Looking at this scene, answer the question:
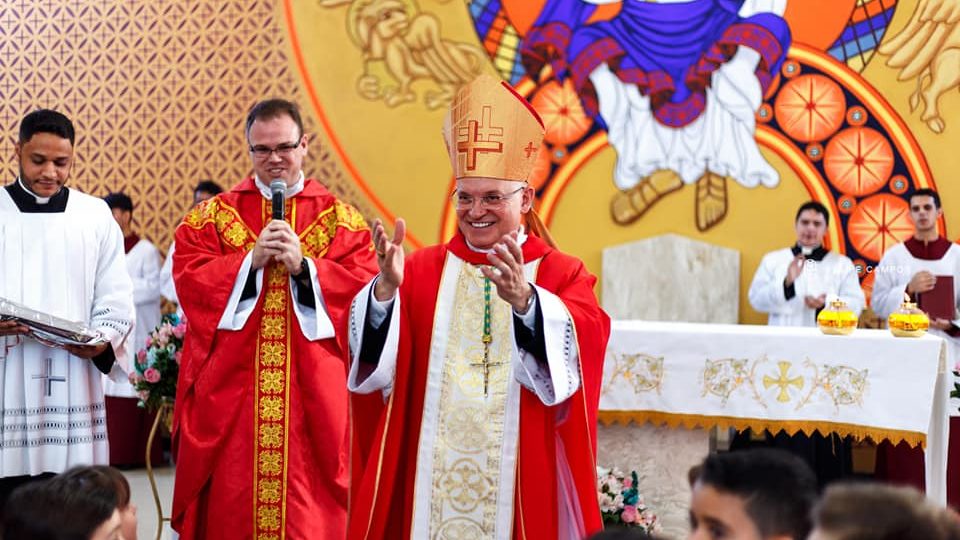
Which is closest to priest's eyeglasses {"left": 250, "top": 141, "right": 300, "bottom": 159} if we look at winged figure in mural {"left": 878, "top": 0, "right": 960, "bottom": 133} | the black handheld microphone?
the black handheld microphone

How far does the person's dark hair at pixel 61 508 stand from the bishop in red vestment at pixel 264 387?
81.7 inches

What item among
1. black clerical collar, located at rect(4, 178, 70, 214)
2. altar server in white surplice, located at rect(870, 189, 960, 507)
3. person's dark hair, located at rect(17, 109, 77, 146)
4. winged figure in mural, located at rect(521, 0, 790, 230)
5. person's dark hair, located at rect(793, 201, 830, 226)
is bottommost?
altar server in white surplice, located at rect(870, 189, 960, 507)

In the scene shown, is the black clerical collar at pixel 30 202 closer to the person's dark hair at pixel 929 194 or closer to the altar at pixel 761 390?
the altar at pixel 761 390

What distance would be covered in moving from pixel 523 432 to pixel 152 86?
6.51 metres

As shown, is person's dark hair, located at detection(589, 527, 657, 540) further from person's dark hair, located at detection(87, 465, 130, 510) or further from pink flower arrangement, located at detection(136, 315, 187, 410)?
pink flower arrangement, located at detection(136, 315, 187, 410)

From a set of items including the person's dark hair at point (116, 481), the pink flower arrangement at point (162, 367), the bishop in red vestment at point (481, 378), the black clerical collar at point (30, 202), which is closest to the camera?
the person's dark hair at point (116, 481)

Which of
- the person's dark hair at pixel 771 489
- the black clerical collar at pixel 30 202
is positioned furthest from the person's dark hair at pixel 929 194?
the person's dark hair at pixel 771 489

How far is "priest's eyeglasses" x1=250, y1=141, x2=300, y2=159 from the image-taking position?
15.6ft

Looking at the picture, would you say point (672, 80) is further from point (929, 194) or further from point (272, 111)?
point (272, 111)

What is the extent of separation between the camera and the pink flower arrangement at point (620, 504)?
5020mm

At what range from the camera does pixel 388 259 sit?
344cm

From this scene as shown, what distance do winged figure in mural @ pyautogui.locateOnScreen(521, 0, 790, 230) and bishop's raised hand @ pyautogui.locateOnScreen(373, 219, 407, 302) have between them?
5.23 meters

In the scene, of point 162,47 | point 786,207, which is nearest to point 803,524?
point 786,207

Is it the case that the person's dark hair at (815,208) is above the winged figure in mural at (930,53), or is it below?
below
